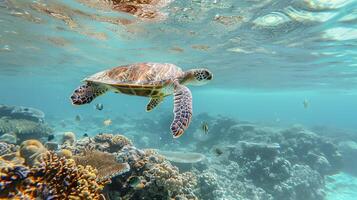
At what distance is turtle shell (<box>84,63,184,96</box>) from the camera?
5.25 metres

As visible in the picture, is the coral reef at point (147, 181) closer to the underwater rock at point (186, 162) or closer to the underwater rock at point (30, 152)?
the underwater rock at point (30, 152)

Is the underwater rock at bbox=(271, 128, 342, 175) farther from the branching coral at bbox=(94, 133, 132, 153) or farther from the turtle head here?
the turtle head

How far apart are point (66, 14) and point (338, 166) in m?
21.5

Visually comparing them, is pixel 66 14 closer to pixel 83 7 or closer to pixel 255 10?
pixel 83 7

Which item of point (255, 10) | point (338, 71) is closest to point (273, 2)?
point (255, 10)

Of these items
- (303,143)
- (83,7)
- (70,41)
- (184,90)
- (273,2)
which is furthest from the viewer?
(70,41)

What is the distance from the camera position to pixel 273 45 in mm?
20469

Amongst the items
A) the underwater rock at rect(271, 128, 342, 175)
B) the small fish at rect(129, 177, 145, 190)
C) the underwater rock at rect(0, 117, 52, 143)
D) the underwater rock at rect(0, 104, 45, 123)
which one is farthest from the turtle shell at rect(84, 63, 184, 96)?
the underwater rock at rect(271, 128, 342, 175)

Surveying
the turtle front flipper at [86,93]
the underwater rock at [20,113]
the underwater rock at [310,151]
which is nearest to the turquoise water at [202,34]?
the underwater rock at [310,151]

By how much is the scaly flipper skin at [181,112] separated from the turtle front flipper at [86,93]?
181 cm

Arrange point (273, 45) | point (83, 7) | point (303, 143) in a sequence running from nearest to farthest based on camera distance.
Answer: point (83, 7) → point (303, 143) → point (273, 45)

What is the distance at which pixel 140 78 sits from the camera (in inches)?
215

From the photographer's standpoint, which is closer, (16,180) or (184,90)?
(16,180)

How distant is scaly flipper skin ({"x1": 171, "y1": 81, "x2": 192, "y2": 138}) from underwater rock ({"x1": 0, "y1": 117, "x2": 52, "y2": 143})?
1240 centimetres
